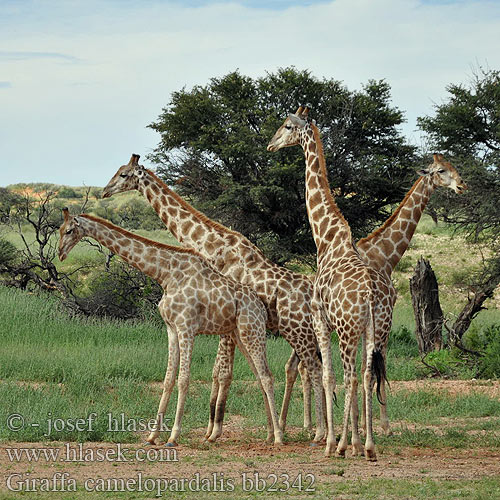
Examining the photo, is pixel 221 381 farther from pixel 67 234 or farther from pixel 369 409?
pixel 67 234

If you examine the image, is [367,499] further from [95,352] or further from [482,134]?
[482,134]

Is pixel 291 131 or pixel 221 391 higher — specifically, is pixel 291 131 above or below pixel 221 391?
above

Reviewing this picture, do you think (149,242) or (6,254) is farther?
(6,254)

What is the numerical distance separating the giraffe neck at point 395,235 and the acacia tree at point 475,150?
657cm

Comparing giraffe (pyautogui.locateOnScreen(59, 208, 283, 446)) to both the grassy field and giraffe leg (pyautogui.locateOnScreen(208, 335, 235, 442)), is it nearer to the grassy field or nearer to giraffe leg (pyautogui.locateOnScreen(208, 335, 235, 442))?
giraffe leg (pyautogui.locateOnScreen(208, 335, 235, 442))

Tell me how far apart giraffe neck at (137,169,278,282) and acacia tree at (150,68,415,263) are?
962 cm

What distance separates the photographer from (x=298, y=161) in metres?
19.5

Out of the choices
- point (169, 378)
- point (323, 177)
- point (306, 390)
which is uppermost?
point (323, 177)

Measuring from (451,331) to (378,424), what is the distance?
4840 millimetres

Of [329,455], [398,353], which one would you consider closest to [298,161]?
[398,353]

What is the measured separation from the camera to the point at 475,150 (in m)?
17.8

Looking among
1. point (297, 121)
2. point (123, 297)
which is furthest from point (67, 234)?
point (123, 297)

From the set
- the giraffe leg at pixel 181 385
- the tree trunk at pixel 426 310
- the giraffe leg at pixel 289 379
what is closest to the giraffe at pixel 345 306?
the giraffe leg at pixel 289 379

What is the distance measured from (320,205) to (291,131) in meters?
1.17
